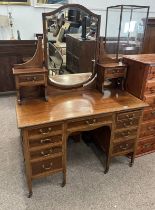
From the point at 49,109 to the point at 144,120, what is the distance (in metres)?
1.03

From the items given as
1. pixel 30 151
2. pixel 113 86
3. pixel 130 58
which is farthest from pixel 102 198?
pixel 130 58

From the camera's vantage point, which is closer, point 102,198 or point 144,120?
point 102,198

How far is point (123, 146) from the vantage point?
186 centimetres

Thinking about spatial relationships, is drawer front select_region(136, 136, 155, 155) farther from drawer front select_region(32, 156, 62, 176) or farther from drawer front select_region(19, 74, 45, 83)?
drawer front select_region(19, 74, 45, 83)

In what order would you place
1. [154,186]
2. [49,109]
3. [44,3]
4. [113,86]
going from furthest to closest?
[44,3] < [113,86] < [154,186] < [49,109]

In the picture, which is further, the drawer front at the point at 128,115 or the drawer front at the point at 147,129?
the drawer front at the point at 147,129

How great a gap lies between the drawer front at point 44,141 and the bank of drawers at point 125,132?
547 millimetres

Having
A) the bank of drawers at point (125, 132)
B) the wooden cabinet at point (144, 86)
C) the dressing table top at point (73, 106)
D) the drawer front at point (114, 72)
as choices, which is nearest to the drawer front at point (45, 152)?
the dressing table top at point (73, 106)

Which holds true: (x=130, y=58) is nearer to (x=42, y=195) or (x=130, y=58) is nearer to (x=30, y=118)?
(x=30, y=118)

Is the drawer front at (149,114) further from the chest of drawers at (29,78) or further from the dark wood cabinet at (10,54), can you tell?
the dark wood cabinet at (10,54)

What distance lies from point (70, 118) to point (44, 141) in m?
0.27

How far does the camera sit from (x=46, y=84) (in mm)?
1681

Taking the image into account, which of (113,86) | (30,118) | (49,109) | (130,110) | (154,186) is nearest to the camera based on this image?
(30,118)

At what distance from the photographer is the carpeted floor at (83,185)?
1611 mm
